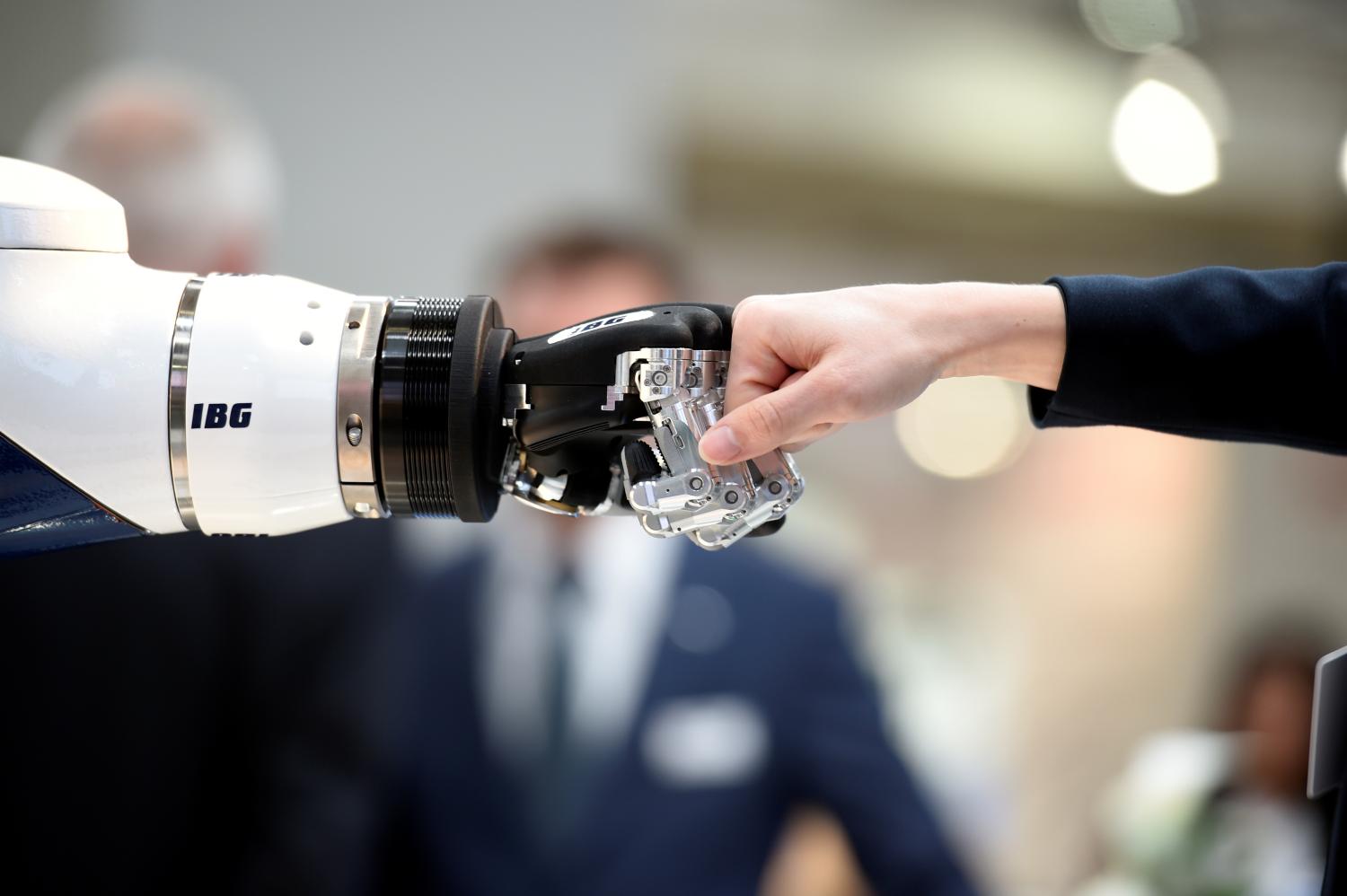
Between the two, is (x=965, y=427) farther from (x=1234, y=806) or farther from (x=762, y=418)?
(x=762, y=418)

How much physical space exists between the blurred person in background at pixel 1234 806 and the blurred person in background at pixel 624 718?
97 centimetres

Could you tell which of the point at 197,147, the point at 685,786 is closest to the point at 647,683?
the point at 685,786

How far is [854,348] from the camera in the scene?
0.78 meters

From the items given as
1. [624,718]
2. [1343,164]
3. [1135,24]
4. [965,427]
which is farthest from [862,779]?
[1343,164]

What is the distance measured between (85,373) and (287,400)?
13 centimetres

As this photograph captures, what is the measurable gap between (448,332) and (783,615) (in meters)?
0.98

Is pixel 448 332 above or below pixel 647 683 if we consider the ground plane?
above

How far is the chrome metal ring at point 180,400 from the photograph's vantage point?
2.46 feet

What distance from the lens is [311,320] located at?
783 millimetres

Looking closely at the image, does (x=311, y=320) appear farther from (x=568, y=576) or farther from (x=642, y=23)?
(x=642, y=23)

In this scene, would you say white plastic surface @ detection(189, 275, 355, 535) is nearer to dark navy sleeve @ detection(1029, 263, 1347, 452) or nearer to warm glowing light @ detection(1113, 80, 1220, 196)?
dark navy sleeve @ detection(1029, 263, 1347, 452)

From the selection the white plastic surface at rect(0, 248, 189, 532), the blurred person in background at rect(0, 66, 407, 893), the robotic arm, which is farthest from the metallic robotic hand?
the blurred person in background at rect(0, 66, 407, 893)

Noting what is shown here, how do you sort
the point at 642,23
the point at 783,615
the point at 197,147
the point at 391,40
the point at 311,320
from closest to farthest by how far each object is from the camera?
the point at 311,320 → the point at 197,147 → the point at 783,615 → the point at 391,40 → the point at 642,23

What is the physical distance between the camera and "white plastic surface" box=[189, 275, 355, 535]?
0.75m
